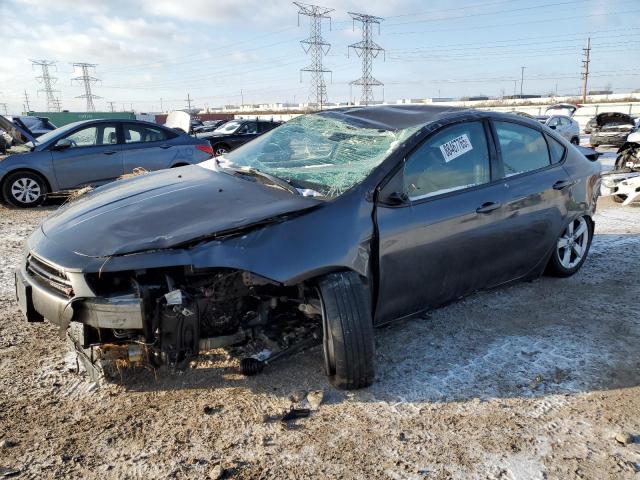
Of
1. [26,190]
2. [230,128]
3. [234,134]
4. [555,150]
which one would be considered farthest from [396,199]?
[230,128]

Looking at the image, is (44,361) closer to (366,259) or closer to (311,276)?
(311,276)

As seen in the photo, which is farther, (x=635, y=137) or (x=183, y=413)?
(x=635, y=137)

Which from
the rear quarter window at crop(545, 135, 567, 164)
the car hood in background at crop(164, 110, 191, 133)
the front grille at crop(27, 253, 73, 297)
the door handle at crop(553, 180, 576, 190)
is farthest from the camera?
the car hood in background at crop(164, 110, 191, 133)

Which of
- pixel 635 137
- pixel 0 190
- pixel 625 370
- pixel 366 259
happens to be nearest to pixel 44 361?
pixel 366 259

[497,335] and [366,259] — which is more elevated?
[366,259]

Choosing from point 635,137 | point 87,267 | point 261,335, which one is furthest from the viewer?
point 635,137

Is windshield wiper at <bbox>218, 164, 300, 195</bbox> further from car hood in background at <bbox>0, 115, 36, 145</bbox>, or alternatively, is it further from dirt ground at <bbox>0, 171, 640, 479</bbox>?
car hood in background at <bbox>0, 115, 36, 145</bbox>

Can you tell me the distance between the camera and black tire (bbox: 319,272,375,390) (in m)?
2.67

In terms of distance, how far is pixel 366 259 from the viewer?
285 centimetres

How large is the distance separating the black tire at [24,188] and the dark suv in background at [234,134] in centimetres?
740

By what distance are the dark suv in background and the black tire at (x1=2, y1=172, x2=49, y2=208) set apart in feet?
24.3

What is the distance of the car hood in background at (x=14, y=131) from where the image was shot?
7511 millimetres

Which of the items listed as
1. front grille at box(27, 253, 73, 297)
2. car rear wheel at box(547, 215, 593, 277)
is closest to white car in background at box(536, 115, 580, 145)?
car rear wheel at box(547, 215, 593, 277)

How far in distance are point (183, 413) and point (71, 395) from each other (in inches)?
27.2
